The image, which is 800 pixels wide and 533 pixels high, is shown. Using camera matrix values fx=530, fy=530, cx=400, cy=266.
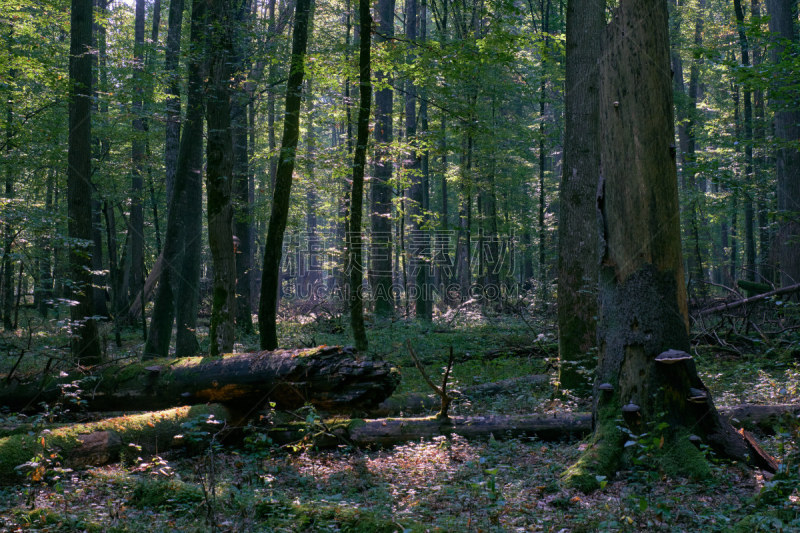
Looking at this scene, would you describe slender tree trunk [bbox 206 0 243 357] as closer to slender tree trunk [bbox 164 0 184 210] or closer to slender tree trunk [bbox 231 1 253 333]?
slender tree trunk [bbox 164 0 184 210]

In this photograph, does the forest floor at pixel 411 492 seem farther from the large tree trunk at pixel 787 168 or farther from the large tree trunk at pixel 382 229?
the large tree trunk at pixel 382 229

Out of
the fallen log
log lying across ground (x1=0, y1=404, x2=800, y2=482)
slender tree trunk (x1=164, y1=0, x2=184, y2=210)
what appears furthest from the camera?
A: slender tree trunk (x1=164, y1=0, x2=184, y2=210)

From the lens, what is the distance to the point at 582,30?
26.3 ft

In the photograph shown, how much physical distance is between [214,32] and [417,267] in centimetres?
1242

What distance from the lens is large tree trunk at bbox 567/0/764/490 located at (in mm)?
4621

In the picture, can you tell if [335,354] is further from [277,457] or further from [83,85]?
[83,85]

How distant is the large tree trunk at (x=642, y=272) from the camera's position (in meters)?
4.62

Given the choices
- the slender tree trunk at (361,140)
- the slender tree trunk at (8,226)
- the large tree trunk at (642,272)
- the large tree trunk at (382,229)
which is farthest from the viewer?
the large tree trunk at (382,229)

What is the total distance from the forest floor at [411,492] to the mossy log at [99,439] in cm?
17

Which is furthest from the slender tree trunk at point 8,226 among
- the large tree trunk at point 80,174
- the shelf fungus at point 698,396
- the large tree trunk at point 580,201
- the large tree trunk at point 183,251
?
the shelf fungus at point 698,396

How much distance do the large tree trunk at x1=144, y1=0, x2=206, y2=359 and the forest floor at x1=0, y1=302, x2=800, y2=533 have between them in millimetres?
4353

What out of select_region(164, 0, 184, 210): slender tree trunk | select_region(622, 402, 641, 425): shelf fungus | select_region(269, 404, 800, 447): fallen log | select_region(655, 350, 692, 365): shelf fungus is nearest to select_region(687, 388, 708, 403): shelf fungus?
select_region(655, 350, 692, 365): shelf fungus

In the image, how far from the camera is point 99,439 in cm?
594

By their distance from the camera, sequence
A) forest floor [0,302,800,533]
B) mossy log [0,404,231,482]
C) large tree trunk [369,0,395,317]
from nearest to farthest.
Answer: forest floor [0,302,800,533]
mossy log [0,404,231,482]
large tree trunk [369,0,395,317]
